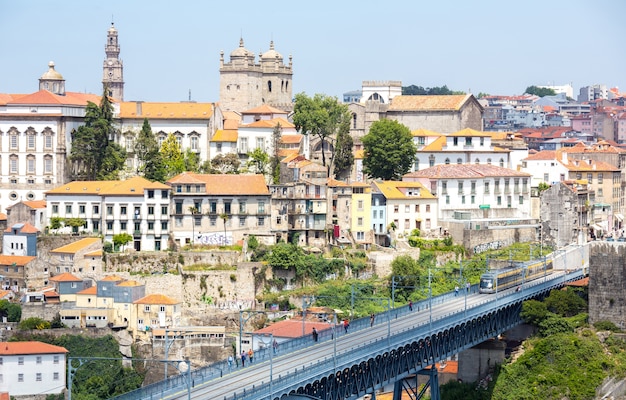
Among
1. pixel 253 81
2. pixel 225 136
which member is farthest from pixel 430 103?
pixel 225 136

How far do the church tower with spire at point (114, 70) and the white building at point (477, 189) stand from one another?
210ft

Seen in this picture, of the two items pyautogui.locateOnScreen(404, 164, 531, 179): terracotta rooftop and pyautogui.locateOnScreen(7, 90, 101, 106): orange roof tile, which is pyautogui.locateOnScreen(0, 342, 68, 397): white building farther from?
pyautogui.locateOnScreen(404, 164, 531, 179): terracotta rooftop

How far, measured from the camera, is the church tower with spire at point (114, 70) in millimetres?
154250

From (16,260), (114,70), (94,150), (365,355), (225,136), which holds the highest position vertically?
(114,70)

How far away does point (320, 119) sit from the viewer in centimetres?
10000

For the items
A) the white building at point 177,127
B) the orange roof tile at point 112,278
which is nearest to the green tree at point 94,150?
the white building at point 177,127

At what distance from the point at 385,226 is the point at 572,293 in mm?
16909

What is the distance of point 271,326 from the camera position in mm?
75125

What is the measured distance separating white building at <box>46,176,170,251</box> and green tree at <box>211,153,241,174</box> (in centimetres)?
989

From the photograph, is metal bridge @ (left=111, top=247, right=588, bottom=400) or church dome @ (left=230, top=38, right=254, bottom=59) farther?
church dome @ (left=230, top=38, right=254, bottom=59)

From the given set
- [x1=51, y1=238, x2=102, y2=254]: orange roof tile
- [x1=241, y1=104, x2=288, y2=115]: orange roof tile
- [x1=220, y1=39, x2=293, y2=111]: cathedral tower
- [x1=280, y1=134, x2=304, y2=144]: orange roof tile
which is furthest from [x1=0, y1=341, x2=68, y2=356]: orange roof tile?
[x1=220, y1=39, x2=293, y2=111]: cathedral tower

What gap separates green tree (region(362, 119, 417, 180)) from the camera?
3907 inches

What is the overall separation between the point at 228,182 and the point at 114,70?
7096 cm

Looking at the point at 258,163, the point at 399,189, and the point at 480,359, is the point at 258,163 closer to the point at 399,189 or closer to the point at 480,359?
the point at 399,189
